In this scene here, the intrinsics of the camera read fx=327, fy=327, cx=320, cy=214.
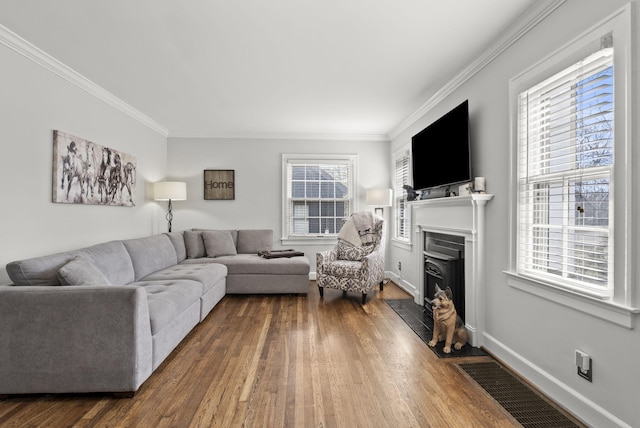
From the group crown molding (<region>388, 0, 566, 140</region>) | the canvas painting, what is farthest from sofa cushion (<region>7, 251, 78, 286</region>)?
crown molding (<region>388, 0, 566, 140</region>)

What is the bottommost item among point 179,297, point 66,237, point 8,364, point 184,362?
point 184,362

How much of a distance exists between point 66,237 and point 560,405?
4155 mm

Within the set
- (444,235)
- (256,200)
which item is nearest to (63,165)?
(256,200)

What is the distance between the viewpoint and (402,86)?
3504mm

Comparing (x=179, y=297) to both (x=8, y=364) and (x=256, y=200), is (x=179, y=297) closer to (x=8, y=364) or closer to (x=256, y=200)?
(x=8, y=364)

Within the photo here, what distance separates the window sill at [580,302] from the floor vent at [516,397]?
61cm

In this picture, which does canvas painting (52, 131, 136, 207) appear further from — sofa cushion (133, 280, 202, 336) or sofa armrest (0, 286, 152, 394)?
sofa armrest (0, 286, 152, 394)

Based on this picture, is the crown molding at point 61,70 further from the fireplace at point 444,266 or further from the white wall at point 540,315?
the fireplace at point 444,266

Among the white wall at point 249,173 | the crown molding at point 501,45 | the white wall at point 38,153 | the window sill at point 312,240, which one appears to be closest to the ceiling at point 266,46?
the crown molding at point 501,45

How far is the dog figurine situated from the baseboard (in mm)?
248

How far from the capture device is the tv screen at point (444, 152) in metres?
2.97

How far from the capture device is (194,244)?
4.88m

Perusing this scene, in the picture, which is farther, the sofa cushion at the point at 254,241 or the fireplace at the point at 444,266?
the sofa cushion at the point at 254,241

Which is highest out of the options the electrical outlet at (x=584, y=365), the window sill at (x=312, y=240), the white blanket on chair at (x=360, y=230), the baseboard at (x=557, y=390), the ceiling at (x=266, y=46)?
the ceiling at (x=266, y=46)
